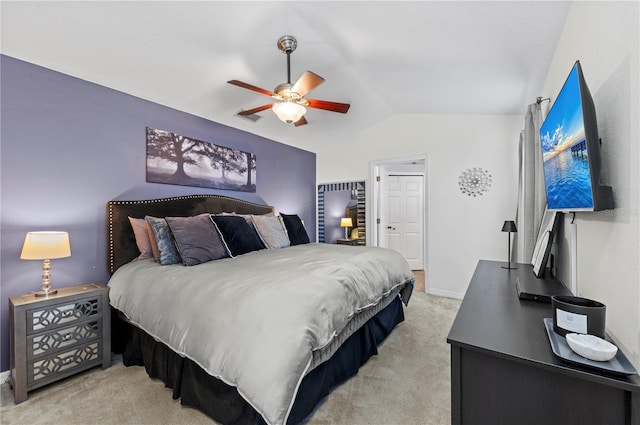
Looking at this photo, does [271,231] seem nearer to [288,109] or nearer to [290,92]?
[288,109]

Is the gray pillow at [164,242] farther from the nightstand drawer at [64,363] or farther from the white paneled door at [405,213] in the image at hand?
the white paneled door at [405,213]

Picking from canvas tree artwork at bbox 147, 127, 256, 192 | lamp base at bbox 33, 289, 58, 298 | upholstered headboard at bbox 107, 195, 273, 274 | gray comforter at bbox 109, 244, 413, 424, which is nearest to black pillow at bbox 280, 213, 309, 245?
canvas tree artwork at bbox 147, 127, 256, 192

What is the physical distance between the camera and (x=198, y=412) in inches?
66.2

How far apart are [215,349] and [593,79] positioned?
221cm

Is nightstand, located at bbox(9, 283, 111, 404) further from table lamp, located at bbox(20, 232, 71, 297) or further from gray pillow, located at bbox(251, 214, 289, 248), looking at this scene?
gray pillow, located at bbox(251, 214, 289, 248)

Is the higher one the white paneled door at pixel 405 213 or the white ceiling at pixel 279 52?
the white ceiling at pixel 279 52

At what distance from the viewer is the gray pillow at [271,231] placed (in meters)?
3.33

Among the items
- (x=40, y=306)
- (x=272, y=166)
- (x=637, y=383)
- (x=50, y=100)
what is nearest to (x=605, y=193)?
(x=637, y=383)

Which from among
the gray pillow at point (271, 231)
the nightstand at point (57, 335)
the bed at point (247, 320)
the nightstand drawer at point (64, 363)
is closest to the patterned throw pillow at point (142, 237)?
the bed at point (247, 320)

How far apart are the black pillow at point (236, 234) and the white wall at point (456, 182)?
8.71ft

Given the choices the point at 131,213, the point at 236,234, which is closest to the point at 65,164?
the point at 131,213

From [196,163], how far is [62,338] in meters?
2.09

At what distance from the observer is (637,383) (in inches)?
29.2

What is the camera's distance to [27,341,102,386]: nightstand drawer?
1888 mm
